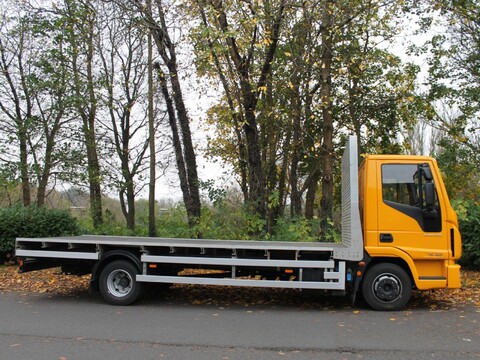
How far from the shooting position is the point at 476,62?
16.6 m

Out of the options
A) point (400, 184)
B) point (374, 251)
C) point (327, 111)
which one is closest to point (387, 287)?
point (374, 251)

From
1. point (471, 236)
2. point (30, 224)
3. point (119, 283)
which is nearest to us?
point (119, 283)

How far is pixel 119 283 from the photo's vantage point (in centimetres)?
825

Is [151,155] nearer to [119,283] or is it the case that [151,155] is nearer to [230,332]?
[119,283]

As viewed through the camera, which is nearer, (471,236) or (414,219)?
(414,219)

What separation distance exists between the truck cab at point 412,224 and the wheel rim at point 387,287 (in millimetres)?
16

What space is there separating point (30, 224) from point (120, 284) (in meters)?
6.13

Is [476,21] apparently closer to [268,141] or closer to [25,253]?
[268,141]

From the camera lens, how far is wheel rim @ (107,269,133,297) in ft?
26.8

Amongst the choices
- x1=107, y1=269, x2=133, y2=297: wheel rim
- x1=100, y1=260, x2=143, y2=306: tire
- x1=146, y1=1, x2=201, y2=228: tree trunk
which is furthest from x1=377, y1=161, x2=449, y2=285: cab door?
x1=146, y1=1, x2=201, y2=228: tree trunk

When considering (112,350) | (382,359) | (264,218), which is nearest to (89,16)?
(264,218)

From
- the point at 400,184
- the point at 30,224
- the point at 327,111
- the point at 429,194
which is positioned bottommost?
the point at 30,224

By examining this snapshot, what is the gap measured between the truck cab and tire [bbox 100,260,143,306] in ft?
13.5

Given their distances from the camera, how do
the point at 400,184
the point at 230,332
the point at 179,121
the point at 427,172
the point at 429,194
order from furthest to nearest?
the point at 179,121 → the point at 400,184 → the point at 427,172 → the point at 429,194 → the point at 230,332
